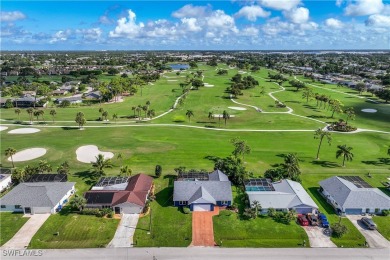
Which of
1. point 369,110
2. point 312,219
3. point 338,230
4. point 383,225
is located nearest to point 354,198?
point 383,225

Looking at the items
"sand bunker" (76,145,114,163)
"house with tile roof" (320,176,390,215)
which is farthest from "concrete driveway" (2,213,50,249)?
"house with tile roof" (320,176,390,215)

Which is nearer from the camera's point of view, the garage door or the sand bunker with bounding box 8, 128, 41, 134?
the garage door

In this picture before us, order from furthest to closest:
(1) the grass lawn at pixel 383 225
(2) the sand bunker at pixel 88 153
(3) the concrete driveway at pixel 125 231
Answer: (2) the sand bunker at pixel 88 153, (1) the grass lawn at pixel 383 225, (3) the concrete driveway at pixel 125 231

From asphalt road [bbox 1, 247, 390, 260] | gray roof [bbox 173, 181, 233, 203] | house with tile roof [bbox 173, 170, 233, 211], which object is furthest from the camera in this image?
gray roof [bbox 173, 181, 233, 203]

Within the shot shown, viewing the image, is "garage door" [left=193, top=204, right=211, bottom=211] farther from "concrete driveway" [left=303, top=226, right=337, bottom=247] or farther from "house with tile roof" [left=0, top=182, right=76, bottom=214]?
"house with tile roof" [left=0, top=182, right=76, bottom=214]

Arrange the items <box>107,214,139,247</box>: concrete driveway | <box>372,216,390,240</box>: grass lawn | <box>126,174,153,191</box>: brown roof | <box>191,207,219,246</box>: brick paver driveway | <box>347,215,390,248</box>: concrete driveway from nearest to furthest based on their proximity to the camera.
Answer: <box>107,214,139,247</box>: concrete driveway
<box>347,215,390,248</box>: concrete driveway
<box>191,207,219,246</box>: brick paver driveway
<box>372,216,390,240</box>: grass lawn
<box>126,174,153,191</box>: brown roof

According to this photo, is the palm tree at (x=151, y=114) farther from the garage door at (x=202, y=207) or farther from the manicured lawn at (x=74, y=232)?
the garage door at (x=202, y=207)

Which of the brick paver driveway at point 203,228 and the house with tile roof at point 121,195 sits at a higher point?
the house with tile roof at point 121,195

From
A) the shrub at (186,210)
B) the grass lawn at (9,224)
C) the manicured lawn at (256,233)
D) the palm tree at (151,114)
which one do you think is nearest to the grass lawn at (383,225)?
the manicured lawn at (256,233)
